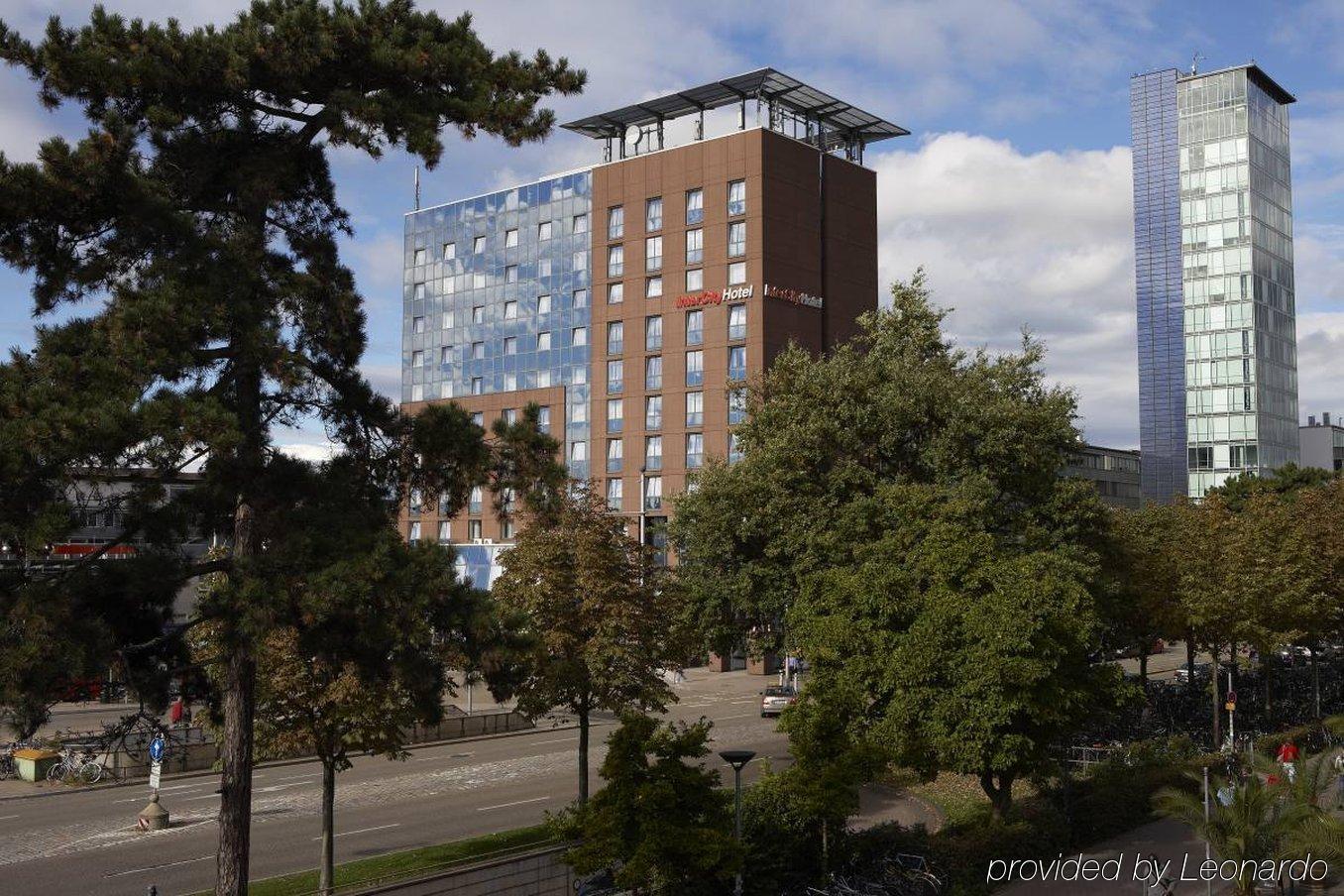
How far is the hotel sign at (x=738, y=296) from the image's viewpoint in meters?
73.8

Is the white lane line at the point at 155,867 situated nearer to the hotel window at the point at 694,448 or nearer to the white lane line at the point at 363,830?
the white lane line at the point at 363,830

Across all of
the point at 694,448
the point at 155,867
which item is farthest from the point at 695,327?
the point at 155,867

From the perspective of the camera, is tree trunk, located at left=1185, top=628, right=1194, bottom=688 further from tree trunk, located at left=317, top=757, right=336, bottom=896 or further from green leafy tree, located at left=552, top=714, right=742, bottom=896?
tree trunk, located at left=317, top=757, right=336, bottom=896

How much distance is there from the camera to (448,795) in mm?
31547

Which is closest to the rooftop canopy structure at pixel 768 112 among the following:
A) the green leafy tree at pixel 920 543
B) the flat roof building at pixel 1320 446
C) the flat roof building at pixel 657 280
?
the flat roof building at pixel 657 280

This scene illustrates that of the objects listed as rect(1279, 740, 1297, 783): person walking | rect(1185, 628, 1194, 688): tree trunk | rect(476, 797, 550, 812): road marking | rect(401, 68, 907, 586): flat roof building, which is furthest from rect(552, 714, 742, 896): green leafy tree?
rect(401, 68, 907, 586): flat roof building

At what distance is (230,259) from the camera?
48.2 feet

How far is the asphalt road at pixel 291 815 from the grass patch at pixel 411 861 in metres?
1.09

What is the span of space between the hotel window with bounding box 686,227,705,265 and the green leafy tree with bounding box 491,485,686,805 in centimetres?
4969

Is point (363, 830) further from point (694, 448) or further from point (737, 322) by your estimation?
point (737, 322)

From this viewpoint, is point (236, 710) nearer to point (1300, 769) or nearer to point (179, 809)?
point (179, 809)

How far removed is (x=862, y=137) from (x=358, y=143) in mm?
73279

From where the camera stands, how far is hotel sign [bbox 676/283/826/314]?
73.8 meters

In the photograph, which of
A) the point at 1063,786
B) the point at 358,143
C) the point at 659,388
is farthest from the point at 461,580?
the point at 659,388
